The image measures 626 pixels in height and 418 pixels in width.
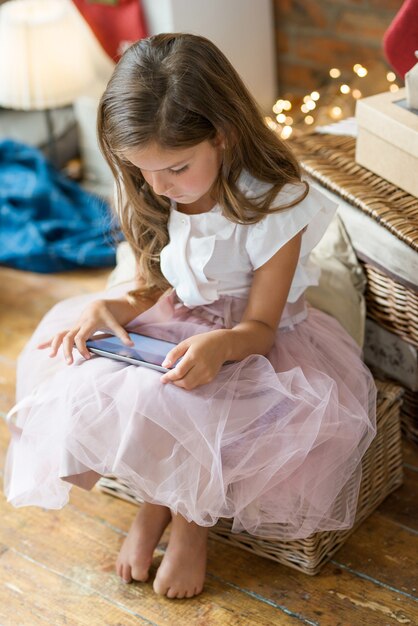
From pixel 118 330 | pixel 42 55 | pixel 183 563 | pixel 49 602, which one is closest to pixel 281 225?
pixel 118 330

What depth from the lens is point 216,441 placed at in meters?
1.23

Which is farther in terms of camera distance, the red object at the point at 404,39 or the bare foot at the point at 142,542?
the red object at the point at 404,39

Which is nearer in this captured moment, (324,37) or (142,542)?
(142,542)

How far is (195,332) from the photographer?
1.39 metres

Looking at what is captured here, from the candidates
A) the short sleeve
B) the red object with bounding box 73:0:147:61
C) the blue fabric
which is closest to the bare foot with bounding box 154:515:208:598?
the short sleeve

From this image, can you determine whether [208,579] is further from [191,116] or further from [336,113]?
[336,113]

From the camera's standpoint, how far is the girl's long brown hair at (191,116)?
46.9 inches

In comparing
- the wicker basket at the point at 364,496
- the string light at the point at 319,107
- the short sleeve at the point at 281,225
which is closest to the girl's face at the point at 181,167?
the short sleeve at the point at 281,225

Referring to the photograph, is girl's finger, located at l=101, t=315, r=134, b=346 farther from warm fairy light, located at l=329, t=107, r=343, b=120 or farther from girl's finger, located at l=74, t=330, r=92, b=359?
warm fairy light, located at l=329, t=107, r=343, b=120

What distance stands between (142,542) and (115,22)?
1.54 m

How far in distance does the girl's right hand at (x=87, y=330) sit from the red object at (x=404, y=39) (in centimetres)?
67

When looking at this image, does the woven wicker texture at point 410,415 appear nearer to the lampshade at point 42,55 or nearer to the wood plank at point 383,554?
the wood plank at point 383,554

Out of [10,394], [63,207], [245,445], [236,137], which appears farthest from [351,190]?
[63,207]

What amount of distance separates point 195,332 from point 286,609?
0.45 metres
